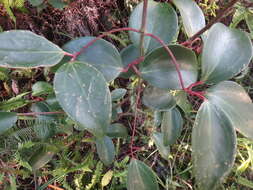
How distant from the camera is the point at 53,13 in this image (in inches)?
49.6

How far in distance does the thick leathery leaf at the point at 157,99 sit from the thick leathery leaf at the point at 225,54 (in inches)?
4.3

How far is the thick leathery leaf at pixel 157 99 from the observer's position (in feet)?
2.03

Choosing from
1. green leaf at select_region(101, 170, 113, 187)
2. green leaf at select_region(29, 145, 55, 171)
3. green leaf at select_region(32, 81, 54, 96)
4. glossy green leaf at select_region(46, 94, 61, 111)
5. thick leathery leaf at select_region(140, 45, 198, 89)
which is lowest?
green leaf at select_region(101, 170, 113, 187)

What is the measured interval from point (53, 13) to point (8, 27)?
216 millimetres

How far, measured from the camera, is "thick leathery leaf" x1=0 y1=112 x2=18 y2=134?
0.68 metres

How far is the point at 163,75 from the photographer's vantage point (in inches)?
21.5

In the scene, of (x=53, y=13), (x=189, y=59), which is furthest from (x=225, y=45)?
(x=53, y=13)

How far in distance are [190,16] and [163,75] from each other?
0.66 ft

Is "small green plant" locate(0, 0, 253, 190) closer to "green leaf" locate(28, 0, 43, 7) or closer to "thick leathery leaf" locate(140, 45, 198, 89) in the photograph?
"thick leathery leaf" locate(140, 45, 198, 89)

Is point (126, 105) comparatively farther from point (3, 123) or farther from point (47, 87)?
point (3, 123)

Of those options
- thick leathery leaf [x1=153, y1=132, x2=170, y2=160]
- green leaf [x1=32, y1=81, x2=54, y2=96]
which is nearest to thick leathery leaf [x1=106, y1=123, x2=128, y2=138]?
thick leathery leaf [x1=153, y1=132, x2=170, y2=160]

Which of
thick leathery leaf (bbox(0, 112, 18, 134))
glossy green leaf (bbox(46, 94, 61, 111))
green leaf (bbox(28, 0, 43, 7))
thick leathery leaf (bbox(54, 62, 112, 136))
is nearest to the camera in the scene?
thick leathery leaf (bbox(54, 62, 112, 136))

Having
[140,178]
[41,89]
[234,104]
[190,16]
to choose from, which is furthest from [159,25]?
[41,89]

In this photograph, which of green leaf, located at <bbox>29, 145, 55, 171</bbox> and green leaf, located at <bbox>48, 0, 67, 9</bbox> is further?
green leaf, located at <bbox>48, 0, 67, 9</bbox>
